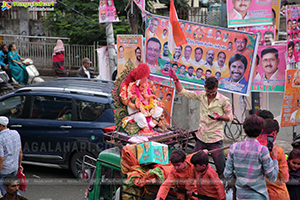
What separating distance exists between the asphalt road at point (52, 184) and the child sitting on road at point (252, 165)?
12.0ft

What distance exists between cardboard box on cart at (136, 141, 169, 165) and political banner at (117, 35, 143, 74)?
4.23 meters

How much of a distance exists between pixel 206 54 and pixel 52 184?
4.05 m

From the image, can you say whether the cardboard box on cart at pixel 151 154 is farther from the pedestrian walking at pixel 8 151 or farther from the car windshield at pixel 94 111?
the car windshield at pixel 94 111

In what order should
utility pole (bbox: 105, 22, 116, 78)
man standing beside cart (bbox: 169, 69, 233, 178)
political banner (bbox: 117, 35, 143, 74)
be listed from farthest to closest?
utility pole (bbox: 105, 22, 116, 78) < political banner (bbox: 117, 35, 143, 74) < man standing beside cart (bbox: 169, 69, 233, 178)

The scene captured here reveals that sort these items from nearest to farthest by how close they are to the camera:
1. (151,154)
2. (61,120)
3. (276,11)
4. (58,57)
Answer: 1. (151,154)
2. (61,120)
3. (276,11)
4. (58,57)

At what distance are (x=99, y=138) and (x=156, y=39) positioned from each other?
2.73 metres

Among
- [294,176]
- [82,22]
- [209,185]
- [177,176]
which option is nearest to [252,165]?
[209,185]

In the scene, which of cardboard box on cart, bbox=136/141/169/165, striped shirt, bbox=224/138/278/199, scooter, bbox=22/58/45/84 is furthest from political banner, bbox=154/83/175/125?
scooter, bbox=22/58/45/84

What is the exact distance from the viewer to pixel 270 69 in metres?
7.29

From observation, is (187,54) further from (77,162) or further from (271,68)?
(77,162)

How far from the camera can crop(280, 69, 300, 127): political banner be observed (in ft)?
23.1

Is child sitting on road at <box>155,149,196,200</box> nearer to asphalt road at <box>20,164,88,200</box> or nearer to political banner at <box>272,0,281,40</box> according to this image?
asphalt road at <box>20,164,88,200</box>

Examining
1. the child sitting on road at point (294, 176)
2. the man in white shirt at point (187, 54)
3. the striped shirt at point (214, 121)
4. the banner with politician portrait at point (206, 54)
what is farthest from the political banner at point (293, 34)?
the child sitting on road at point (294, 176)

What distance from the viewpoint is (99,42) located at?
57.8 feet
